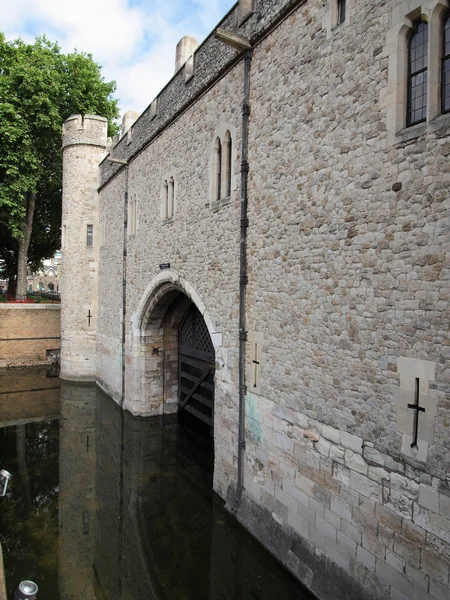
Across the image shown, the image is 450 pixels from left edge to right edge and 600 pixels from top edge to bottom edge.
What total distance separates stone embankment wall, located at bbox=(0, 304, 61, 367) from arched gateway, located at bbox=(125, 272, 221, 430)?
28.3 feet

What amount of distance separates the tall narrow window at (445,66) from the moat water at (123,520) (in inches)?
210

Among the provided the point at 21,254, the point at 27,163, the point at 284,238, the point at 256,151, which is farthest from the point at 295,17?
the point at 21,254

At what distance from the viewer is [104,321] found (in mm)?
14930

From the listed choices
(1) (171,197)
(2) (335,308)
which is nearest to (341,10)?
(2) (335,308)

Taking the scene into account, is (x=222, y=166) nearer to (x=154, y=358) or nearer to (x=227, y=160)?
(x=227, y=160)

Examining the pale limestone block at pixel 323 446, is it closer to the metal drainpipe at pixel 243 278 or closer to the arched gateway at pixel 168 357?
the metal drainpipe at pixel 243 278

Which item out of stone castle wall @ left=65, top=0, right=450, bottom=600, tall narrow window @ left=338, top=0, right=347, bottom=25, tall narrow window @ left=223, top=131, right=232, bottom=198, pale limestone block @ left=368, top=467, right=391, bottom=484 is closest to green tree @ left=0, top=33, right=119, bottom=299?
stone castle wall @ left=65, top=0, right=450, bottom=600

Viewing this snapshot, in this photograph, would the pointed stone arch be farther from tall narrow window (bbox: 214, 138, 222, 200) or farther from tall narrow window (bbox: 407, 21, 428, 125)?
tall narrow window (bbox: 407, 21, 428, 125)

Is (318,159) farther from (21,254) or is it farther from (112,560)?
(21,254)

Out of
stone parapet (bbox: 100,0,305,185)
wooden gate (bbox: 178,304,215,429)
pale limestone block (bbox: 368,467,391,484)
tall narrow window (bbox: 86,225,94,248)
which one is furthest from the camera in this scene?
tall narrow window (bbox: 86,225,94,248)

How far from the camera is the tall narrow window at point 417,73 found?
13.1 feet

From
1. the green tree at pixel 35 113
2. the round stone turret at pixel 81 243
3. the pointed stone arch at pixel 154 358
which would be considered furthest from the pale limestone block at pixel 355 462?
the green tree at pixel 35 113

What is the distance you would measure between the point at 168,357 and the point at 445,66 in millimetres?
9552

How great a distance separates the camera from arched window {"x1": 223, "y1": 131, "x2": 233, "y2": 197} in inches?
288
